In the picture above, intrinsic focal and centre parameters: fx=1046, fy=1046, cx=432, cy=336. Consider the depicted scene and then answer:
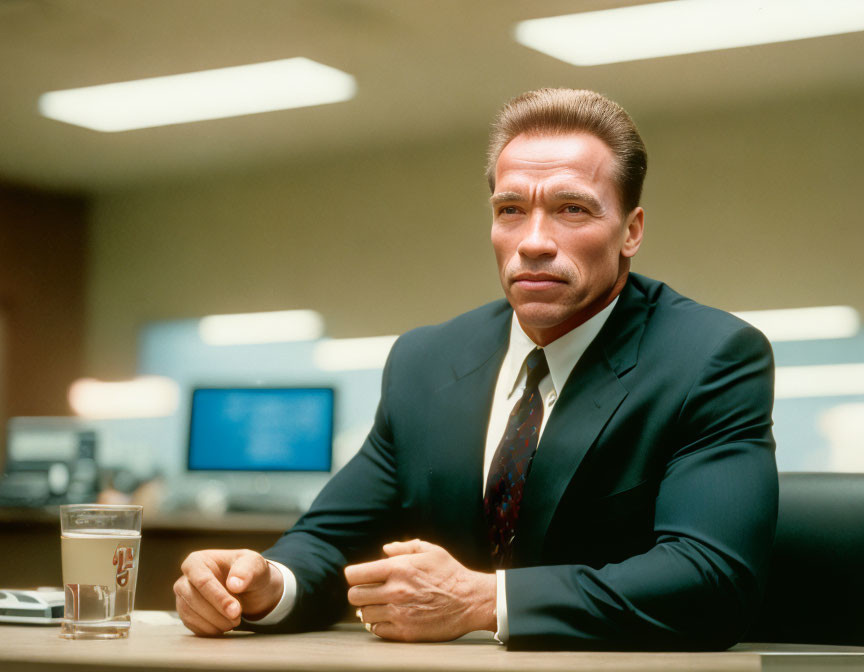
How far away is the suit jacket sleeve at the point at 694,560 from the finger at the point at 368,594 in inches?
5.4

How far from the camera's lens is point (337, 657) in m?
0.90

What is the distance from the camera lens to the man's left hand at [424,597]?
43.0 inches

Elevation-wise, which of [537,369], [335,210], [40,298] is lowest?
[537,369]

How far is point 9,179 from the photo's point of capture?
6.03 meters

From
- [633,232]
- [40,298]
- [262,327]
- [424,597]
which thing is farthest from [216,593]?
[40,298]

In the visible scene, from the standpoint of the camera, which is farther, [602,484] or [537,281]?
[537,281]

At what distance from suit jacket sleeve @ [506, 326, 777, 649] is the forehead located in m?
0.31

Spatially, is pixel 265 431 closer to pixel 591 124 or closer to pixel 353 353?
pixel 353 353

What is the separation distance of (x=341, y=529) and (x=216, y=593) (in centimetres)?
38

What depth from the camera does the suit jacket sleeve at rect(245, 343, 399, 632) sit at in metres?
1.35

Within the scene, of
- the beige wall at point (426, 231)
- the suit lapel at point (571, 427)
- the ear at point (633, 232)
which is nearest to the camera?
the suit lapel at point (571, 427)

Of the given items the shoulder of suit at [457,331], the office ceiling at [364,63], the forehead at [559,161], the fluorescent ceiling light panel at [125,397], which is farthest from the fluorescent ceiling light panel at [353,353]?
the forehead at [559,161]

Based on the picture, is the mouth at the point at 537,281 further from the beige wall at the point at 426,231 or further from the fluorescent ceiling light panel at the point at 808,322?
the beige wall at the point at 426,231

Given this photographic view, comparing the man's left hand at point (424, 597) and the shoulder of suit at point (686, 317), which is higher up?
the shoulder of suit at point (686, 317)
